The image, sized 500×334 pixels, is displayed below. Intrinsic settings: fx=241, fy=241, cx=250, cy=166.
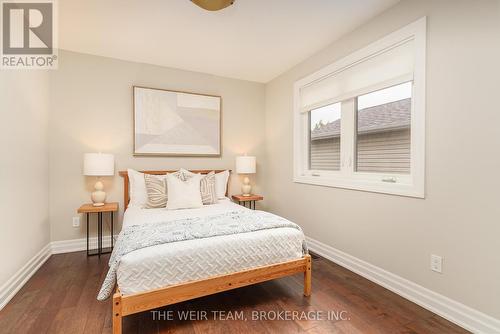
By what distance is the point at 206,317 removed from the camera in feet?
5.95

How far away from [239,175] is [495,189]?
3119 millimetres

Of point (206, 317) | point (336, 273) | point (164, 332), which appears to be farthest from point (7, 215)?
point (336, 273)

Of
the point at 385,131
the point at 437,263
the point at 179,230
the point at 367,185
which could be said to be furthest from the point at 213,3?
the point at 437,263

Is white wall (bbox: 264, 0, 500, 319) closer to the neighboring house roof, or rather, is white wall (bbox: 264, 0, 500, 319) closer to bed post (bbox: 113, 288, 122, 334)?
the neighboring house roof

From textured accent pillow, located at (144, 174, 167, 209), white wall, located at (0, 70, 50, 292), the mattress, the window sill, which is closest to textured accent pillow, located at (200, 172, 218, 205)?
textured accent pillow, located at (144, 174, 167, 209)

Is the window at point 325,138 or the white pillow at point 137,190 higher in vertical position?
the window at point 325,138

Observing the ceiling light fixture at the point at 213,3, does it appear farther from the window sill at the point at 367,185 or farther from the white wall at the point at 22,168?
the window sill at the point at 367,185

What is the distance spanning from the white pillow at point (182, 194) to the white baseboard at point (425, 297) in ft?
5.86

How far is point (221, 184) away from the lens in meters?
3.63

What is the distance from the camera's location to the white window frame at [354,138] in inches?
78.0

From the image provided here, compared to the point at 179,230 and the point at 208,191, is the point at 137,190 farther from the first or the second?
the point at 179,230

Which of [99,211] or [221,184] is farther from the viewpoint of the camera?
[221,184]

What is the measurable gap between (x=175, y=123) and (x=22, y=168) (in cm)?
181

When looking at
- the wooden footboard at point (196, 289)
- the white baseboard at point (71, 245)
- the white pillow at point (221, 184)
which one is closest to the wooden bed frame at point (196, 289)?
the wooden footboard at point (196, 289)
